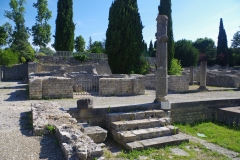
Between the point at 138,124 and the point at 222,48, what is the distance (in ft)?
166

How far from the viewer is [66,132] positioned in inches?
182

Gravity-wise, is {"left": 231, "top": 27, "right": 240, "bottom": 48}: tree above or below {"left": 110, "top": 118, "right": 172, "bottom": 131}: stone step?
above

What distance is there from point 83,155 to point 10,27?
42.3 metres

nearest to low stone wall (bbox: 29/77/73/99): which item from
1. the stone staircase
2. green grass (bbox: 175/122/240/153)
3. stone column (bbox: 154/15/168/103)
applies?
the stone staircase

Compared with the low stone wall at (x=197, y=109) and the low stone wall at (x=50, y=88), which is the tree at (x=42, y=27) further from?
the low stone wall at (x=197, y=109)

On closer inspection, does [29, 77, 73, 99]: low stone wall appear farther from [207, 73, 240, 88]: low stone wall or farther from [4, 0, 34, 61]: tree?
[4, 0, 34, 61]: tree

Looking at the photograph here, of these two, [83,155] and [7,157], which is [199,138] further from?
[7,157]

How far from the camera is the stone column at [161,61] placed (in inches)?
321

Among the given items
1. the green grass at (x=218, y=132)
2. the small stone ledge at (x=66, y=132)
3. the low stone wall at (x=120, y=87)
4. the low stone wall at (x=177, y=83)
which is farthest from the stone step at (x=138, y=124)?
the low stone wall at (x=177, y=83)

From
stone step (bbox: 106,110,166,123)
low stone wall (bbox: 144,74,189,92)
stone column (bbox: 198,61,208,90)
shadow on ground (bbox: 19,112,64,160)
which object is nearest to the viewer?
shadow on ground (bbox: 19,112,64,160)

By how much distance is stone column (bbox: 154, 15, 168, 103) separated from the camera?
8156 mm

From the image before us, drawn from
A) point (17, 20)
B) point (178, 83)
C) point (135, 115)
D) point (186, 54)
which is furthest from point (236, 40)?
point (135, 115)

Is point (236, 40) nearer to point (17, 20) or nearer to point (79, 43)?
point (79, 43)

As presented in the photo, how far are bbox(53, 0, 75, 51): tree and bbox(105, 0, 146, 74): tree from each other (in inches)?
533
